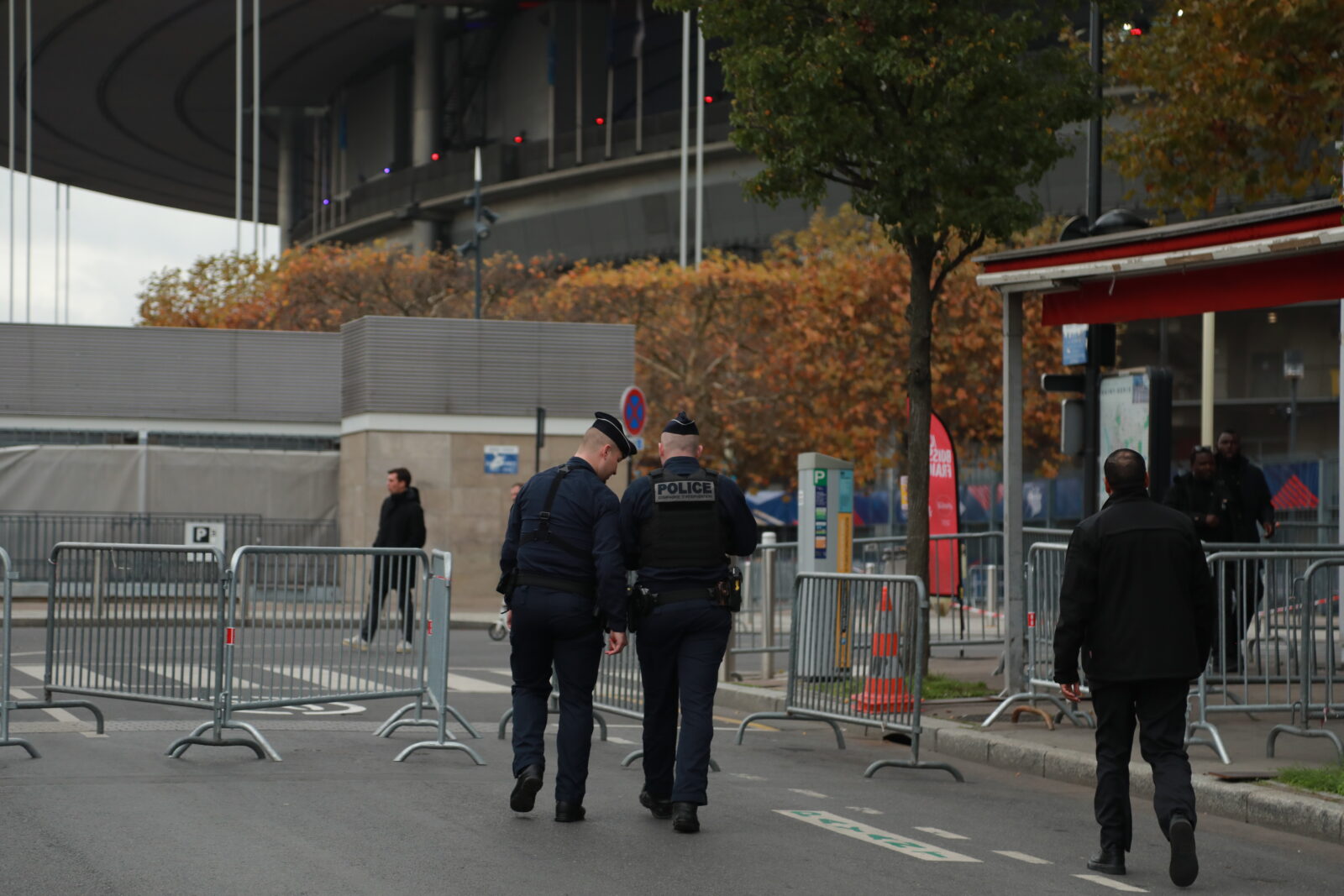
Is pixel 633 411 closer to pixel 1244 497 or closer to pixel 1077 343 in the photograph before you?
pixel 1077 343

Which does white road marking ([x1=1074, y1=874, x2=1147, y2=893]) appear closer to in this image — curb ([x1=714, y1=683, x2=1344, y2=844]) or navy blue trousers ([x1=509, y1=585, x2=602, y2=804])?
curb ([x1=714, y1=683, x2=1344, y2=844])

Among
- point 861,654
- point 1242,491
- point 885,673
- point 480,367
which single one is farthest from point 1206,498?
point 480,367

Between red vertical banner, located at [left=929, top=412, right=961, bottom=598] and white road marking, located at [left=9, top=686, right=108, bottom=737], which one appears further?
red vertical banner, located at [left=929, top=412, right=961, bottom=598]

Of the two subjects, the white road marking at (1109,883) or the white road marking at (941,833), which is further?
the white road marking at (941,833)

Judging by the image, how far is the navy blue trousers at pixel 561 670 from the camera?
816 centimetres

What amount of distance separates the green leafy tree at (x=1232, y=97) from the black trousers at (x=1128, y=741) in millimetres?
6889

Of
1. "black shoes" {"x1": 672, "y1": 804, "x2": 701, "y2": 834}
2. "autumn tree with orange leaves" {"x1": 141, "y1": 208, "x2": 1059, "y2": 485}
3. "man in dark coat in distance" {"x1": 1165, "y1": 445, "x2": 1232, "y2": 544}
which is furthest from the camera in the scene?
"autumn tree with orange leaves" {"x1": 141, "y1": 208, "x2": 1059, "y2": 485}

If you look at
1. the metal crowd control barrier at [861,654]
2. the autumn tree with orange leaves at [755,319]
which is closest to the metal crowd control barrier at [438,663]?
the metal crowd control barrier at [861,654]

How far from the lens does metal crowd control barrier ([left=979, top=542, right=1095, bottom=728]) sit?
11.4 m

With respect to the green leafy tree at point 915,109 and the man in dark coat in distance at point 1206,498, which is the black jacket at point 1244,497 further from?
the green leafy tree at point 915,109

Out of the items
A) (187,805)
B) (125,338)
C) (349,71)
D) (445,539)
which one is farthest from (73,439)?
(349,71)

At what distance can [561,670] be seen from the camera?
8227mm

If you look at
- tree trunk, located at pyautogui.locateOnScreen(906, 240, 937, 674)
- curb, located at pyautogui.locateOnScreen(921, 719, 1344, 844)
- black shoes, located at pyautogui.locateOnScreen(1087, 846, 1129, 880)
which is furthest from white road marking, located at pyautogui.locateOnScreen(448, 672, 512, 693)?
black shoes, located at pyautogui.locateOnScreen(1087, 846, 1129, 880)

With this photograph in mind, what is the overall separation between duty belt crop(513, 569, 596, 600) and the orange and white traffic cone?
2885 mm
